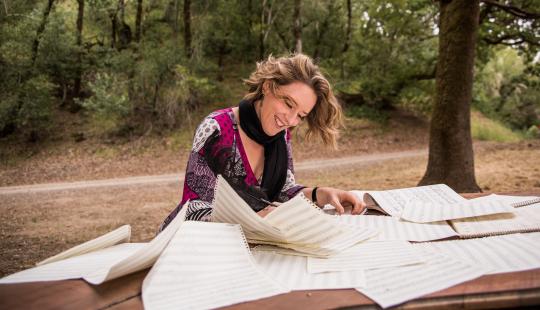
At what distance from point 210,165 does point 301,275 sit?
112 cm

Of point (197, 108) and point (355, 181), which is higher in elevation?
point (197, 108)

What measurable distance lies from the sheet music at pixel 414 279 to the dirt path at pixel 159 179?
931 cm

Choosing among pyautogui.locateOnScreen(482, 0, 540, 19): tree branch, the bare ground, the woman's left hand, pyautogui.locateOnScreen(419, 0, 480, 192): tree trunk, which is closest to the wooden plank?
the woman's left hand

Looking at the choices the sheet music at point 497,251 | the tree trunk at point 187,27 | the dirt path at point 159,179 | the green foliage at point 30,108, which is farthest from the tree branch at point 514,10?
the tree trunk at point 187,27

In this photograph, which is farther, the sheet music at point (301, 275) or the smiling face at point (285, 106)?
the smiling face at point (285, 106)

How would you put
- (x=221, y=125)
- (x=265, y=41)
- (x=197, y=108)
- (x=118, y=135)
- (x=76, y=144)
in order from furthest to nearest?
(x=265, y=41), (x=197, y=108), (x=118, y=135), (x=76, y=144), (x=221, y=125)

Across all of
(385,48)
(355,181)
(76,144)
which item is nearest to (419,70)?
(385,48)

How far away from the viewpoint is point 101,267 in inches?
39.6

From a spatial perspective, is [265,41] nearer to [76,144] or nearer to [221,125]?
[76,144]

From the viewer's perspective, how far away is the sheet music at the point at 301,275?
876mm

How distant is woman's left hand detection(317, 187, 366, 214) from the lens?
5.65 feet

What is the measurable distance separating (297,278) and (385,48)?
15.8 metres

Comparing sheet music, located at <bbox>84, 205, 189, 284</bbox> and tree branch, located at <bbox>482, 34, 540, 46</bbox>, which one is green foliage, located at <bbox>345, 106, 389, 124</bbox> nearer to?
tree branch, located at <bbox>482, 34, 540, 46</bbox>

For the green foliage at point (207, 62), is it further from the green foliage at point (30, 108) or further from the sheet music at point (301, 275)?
the sheet music at point (301, 275)
